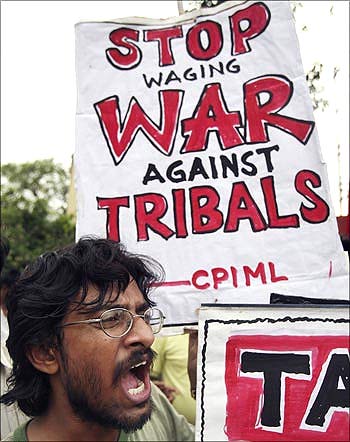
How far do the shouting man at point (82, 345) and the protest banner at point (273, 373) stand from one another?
161 mm

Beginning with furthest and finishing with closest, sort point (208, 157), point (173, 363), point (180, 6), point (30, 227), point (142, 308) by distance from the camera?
point (30, 227) < point (173, 363) < point (180, 6) < point (208, 157) < point (142, 308)

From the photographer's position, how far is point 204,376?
1.78 meters

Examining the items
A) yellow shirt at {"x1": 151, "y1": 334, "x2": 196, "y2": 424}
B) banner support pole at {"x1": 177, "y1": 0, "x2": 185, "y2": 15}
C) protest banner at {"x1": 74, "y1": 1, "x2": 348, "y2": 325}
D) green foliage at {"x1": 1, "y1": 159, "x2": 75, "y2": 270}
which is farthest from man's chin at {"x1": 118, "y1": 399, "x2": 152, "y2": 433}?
green foliage at {"x1": 1, "y1": 159, "x2": 75, "y2": 270}

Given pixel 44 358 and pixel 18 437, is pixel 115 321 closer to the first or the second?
pixel 44 358

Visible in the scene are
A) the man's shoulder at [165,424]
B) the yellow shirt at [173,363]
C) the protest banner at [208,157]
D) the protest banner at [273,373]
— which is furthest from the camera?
the yellow shirt at [173,363]

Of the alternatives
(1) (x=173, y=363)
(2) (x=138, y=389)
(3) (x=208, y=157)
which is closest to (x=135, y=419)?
(2) (x=138, y=389)

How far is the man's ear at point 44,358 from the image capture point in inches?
71.6

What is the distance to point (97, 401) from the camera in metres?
1.73

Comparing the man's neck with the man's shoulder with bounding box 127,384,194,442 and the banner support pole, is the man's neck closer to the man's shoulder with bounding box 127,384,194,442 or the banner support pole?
the man's shoulder with bounding box 127,384,194,442

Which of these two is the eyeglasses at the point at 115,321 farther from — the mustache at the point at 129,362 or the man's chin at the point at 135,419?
the man's chin at the point at 135,419

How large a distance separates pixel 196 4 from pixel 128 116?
8.97ft

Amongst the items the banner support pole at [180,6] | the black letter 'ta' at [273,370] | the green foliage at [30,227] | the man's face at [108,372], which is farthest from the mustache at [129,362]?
the green foliage at [30,227]

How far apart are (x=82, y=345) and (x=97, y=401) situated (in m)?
0.13

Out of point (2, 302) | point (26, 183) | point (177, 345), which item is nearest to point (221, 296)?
point (177, 345)
